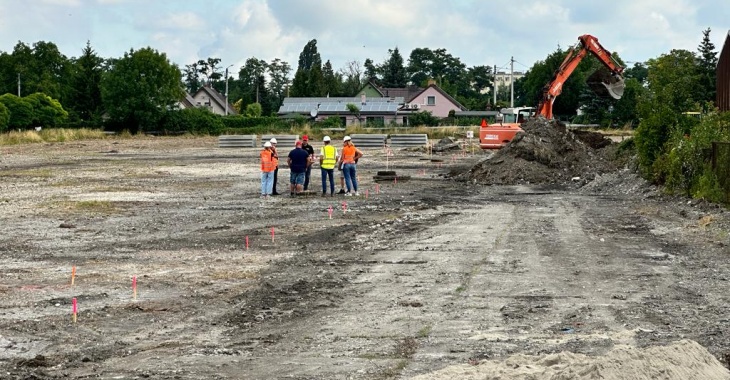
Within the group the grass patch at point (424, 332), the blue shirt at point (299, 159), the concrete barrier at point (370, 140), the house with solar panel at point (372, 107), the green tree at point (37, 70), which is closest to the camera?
the grass patch at point (424, 332)

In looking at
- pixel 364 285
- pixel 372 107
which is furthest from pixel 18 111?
pixel 364 285

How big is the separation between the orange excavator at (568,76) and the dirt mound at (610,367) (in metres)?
32.2

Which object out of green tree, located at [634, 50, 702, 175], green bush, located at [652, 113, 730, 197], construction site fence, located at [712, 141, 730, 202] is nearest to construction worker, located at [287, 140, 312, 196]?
green bush, located at [652, 113, 730, 197]

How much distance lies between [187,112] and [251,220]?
192 ft

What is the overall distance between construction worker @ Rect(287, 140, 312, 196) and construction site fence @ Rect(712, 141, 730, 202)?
10.4 meters

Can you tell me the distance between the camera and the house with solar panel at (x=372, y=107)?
111 metres

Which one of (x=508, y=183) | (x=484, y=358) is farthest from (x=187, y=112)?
(x=484, y=358)

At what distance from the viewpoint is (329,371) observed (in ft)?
28.8

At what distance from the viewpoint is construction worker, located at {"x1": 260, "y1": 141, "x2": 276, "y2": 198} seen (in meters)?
26.5


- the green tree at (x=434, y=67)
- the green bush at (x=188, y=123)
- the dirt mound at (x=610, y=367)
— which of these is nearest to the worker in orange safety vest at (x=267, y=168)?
the dirt mound at (x=610, y=367)

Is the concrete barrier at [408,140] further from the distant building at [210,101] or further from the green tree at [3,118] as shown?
the distant building at [210,101]

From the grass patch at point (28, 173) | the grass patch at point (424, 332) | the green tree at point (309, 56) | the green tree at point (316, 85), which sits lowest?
the grass patch at point (424, 332)

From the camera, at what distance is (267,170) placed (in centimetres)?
2691

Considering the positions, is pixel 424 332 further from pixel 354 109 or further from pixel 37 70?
pixel 37 70
